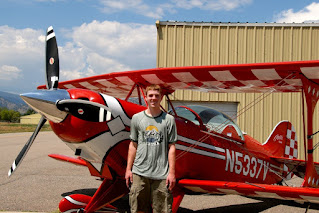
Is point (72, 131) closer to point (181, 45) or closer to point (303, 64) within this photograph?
point (303, 64)

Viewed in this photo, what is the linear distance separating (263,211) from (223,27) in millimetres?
7566

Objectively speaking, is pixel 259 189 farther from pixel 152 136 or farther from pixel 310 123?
pixel 152 136

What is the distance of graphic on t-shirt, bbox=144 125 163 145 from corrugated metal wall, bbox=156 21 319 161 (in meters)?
8.52

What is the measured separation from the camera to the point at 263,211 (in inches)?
221

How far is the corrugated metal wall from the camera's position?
11.3 m

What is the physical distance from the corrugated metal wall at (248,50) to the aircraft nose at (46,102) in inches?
319

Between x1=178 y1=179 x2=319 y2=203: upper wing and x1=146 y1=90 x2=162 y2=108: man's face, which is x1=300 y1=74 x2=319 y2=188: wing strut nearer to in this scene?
x1=178 y1=179 x2=319 y2=203: upper wing

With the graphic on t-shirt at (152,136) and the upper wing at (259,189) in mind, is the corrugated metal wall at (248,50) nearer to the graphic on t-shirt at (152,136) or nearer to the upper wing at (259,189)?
the upper wing at (259,189)

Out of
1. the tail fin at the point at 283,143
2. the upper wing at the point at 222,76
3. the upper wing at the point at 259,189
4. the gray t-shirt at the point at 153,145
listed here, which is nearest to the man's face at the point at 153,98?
the gray t-shirt at the point at 153,145

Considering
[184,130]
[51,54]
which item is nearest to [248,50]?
[184,130]

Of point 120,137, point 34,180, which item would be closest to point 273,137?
point 120,137

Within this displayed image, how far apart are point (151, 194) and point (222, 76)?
2.34 meters

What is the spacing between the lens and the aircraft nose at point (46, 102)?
11.3ft

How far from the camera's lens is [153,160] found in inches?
115
